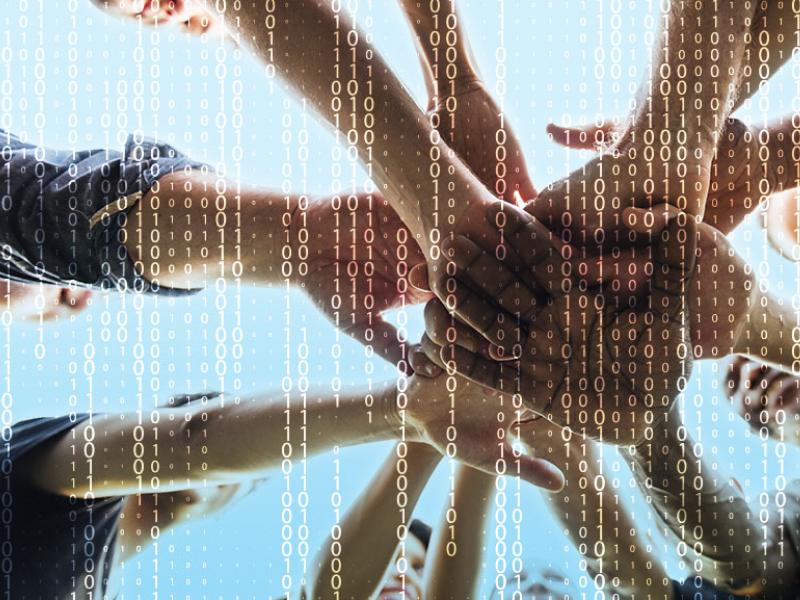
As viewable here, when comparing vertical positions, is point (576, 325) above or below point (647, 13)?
below

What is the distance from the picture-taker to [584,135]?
565 millimetres

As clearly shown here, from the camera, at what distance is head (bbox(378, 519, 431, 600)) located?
2.27 feet

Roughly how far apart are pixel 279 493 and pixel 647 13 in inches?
20.7

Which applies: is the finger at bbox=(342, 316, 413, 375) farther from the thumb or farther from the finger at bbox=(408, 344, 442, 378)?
the thumb

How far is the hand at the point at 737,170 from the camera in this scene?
55 cm

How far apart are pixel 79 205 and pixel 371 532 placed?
0.35 m

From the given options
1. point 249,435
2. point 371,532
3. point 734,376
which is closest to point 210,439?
point 249,435

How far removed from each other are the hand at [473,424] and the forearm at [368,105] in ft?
0.46

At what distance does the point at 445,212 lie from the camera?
44 centimetres

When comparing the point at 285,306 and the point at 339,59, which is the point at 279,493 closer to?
the point at 285,306

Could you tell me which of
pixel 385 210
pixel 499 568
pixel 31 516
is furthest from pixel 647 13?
pixel 31 516

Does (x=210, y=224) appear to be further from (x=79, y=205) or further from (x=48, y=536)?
(x=48, y=536)

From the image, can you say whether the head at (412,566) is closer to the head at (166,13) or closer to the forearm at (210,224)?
the forearm at (210,224)

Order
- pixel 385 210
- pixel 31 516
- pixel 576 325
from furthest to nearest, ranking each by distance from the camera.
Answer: pixel 31 516, pixel 385 210, pixel 576 325
